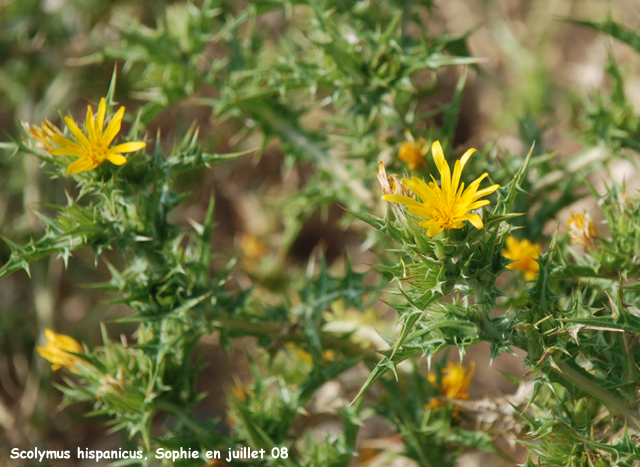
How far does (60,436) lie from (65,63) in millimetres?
2571

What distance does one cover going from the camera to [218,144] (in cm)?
397

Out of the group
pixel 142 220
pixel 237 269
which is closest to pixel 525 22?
pixel 237 269

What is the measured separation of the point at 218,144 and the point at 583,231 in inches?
110

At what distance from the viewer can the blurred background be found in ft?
11.1

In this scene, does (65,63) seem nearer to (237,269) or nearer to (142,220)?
(237,269)

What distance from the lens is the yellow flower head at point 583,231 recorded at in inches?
74.2

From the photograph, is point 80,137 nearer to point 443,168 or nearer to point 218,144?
point 443,168

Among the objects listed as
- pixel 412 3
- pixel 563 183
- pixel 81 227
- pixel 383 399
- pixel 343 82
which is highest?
pixel 412 3

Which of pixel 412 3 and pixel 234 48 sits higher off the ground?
pixel 412 3

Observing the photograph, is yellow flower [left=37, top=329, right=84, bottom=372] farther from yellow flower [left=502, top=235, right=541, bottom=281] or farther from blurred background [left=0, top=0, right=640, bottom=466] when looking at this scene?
yellow flower [left=502, top=235, right=541, bottom=281]

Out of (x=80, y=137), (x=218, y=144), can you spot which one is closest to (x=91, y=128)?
(x=80, y=137)

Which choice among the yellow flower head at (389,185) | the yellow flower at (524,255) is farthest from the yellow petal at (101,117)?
the yellow flower at (524,255)

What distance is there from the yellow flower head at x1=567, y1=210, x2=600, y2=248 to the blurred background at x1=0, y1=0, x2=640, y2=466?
1.21 meters

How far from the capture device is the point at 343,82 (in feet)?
7.39
